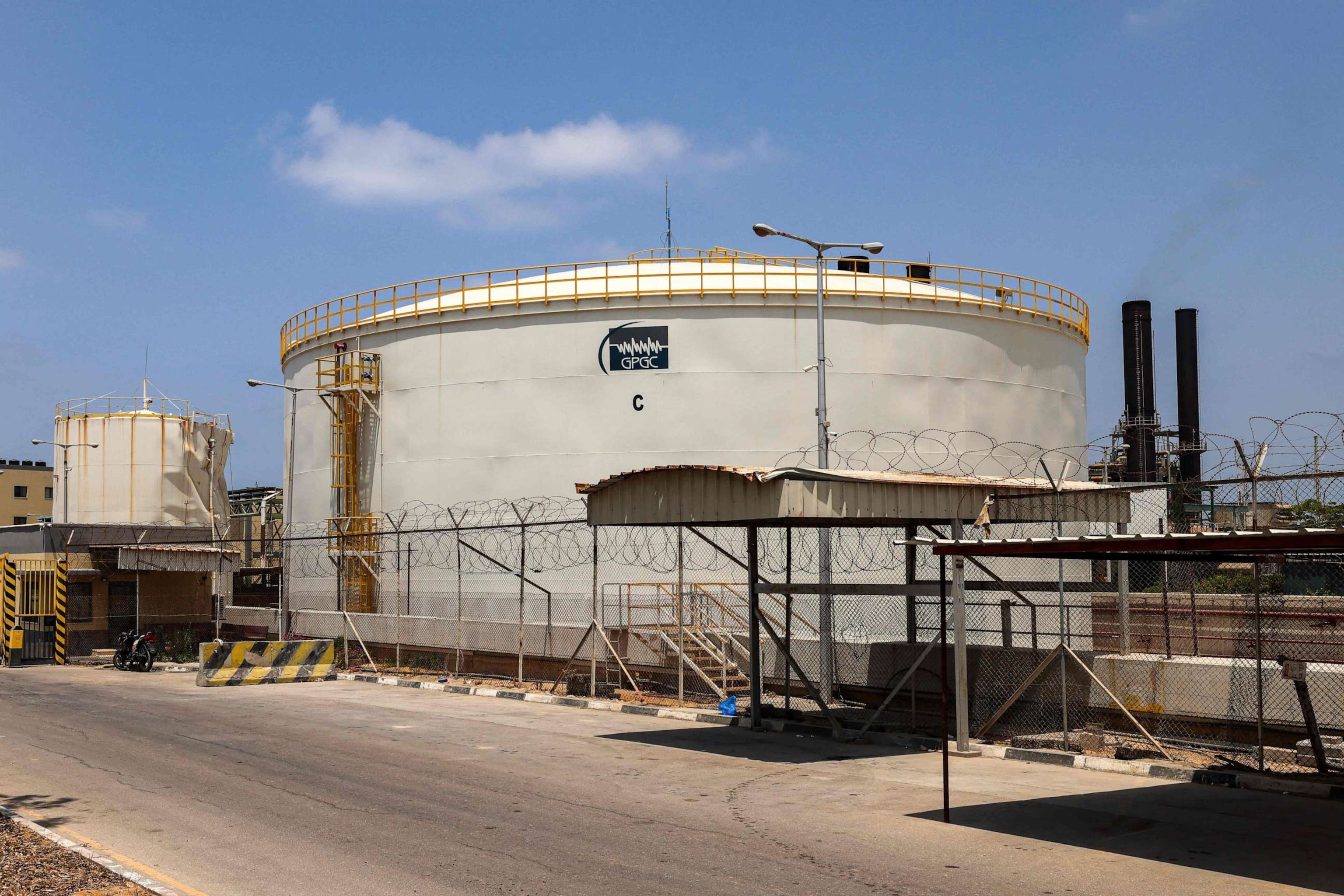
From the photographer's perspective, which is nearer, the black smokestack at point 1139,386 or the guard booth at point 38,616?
the guard booth at point 38,616

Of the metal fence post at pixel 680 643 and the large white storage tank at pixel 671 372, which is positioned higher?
the large white storage tank at pixel 671 372

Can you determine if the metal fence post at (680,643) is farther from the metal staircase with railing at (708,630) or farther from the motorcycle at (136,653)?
the motorcycle at (136,653)

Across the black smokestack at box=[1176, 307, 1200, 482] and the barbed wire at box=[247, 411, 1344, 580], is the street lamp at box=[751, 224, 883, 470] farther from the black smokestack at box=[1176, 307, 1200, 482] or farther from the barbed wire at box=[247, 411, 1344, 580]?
the black smokestack at box=[1176, 307, 1200, 482]

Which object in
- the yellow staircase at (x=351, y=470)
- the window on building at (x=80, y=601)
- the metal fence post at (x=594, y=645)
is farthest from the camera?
the yellow staircase at (x=351, y=470)

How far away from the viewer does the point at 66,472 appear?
4375 centimetres

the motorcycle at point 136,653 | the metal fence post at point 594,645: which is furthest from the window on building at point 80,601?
the metal fence post at point 594,645

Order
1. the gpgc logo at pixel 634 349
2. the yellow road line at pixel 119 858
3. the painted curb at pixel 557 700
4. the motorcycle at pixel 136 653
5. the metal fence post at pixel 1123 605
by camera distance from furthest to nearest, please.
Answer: the gpgc logo at pixel 634 349, the motorcycle at pixel 136 653, the painted curb at pixel 557 700, the metal fence post at pixel 1123 605, the yellow road line at pixel 119 858

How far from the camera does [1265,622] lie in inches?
1202

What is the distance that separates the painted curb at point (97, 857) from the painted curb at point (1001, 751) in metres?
10.5

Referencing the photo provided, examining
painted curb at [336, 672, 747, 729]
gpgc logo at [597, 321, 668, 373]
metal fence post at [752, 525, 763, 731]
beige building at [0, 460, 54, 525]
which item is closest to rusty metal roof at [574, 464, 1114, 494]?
metal fence post at [752, 525, 763, 731]

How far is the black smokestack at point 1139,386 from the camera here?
63438 millimetres

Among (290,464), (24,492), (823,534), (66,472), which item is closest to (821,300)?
(823,534)

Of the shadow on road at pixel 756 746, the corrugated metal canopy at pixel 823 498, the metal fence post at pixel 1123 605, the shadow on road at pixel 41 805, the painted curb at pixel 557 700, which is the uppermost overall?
the corrugated metal canopy at pixel 823 498

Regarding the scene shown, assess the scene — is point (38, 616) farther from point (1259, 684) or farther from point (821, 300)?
point (1259, 684)
